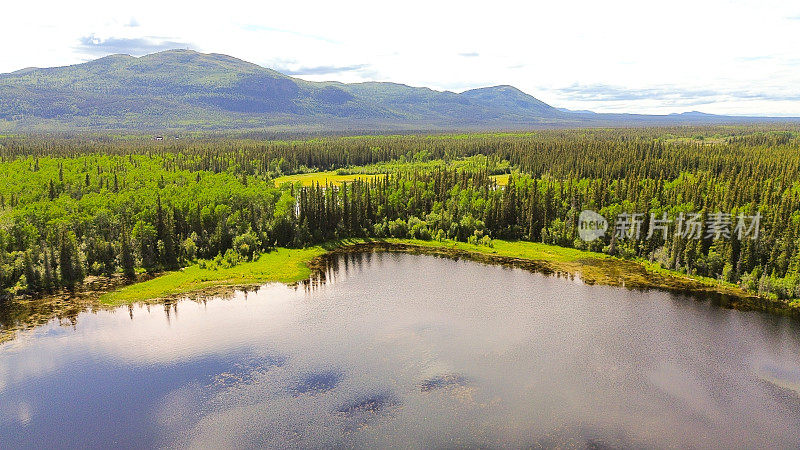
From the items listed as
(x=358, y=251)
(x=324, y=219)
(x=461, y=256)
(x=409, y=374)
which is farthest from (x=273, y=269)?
(x=409, y=374)

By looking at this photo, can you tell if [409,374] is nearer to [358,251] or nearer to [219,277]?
[219,277]

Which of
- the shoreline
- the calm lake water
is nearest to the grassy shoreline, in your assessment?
the shoreline

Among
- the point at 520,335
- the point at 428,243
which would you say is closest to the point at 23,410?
the point at 520,335

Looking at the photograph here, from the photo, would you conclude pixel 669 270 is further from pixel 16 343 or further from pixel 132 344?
pixel 16 343

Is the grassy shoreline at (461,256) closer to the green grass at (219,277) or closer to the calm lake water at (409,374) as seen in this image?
the green grass at (219,277)

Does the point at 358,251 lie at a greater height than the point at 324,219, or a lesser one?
lesser

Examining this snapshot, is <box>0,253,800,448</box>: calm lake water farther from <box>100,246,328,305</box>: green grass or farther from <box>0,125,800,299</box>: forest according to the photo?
<box>0,125,800,299</box>: forest
